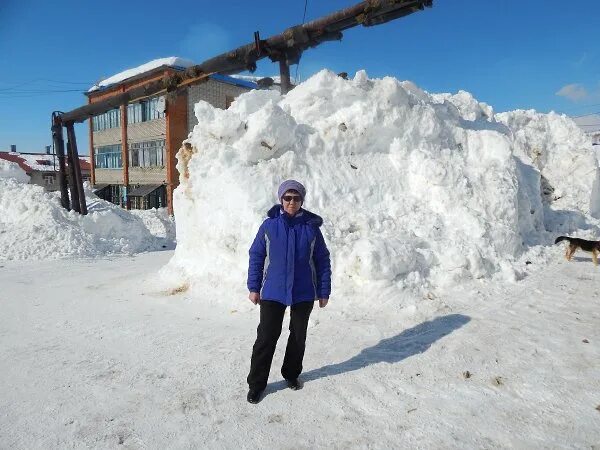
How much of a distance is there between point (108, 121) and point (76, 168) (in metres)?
21.9

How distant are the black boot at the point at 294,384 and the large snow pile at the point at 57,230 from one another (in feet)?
31.3

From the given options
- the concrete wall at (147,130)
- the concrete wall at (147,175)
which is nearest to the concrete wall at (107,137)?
the concrete wall at (147,130)

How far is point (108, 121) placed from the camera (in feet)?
107

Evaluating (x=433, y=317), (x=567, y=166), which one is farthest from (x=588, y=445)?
(x=567, y=166)

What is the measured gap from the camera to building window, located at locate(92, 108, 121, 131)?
3145cm

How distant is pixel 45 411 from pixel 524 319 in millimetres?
5109

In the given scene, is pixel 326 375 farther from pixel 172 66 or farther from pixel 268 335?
pixel 172 66

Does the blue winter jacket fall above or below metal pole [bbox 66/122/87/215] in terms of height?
below

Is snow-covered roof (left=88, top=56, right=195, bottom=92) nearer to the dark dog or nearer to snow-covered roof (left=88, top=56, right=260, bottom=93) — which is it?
snow-covered roof (left=88, top=56, right=260, bottom=93)

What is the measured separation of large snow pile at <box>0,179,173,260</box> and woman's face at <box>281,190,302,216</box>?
9600 mm

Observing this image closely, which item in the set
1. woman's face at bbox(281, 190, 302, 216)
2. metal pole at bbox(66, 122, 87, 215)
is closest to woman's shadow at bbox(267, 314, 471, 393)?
woman's face at bbox(281, 190, 302, 216)

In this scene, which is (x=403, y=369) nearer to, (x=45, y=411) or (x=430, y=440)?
(x=430, y=440)

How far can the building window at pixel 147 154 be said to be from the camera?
2795 cm

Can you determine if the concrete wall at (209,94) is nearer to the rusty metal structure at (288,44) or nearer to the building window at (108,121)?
the building window at (108,121)
